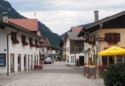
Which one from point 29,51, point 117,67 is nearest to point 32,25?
point 29,51

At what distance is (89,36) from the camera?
51500 millimetres

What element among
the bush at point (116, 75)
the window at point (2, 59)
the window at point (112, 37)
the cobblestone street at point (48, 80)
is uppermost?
the window at point (112, 37)

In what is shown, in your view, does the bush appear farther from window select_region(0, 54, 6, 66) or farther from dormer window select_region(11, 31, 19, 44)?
dormer window select_region(11, 31, 19, 44)

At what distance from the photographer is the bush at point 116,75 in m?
21.1

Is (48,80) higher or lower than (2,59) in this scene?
lower

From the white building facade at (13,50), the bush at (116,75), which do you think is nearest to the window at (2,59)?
the white building facade at (13,50)

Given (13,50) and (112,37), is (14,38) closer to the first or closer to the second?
(13,50)

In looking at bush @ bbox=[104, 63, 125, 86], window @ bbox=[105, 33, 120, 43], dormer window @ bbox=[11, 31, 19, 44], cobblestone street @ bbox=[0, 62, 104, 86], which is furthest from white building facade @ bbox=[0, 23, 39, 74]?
bush @ bbox=[104, 63, 125, 86]

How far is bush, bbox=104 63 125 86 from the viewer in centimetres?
2111

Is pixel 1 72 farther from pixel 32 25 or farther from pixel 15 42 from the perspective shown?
pixel 32 25

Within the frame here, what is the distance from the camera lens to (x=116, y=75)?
69.8ft

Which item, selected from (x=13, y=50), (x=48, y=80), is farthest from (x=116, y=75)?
(x=13, y=50)

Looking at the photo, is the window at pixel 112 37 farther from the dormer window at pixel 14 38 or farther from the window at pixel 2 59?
the window at pixel 2 59

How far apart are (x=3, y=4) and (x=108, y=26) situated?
91.8 meters
